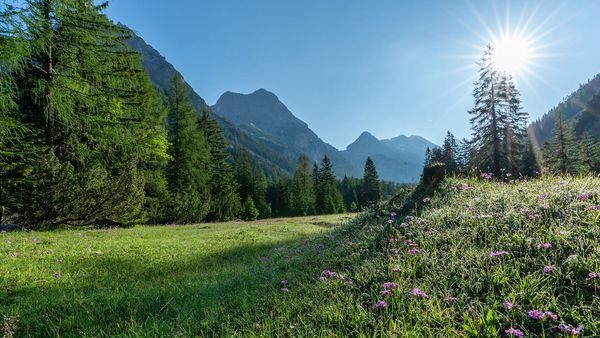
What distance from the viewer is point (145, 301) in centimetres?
432

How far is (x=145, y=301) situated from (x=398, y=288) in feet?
12.5

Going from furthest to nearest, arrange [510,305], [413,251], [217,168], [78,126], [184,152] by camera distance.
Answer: [217,168], [184,152], [78,126], [413,251], [510,305]

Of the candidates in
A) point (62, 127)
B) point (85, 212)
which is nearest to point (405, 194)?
point (85, 212)

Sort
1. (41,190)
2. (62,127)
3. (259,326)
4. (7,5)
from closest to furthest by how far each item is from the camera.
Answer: (259,326)
(7,5)
(41,190)
(62,127)

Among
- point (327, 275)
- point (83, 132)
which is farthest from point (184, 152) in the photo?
point (327, 275)

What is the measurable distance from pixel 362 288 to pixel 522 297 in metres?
1.62

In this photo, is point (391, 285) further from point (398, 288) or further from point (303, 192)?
point (303, 192)

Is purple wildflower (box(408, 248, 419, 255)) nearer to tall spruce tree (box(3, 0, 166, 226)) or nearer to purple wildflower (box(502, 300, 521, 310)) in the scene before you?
purple wildflower (box(502, 300, 521, 310))

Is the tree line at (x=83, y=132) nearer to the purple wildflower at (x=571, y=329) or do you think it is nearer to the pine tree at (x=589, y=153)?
the purple wildflower at (x=571, y=329)

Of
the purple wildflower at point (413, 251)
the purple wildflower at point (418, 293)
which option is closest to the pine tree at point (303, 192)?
the purple wildflower at point (413, 251)

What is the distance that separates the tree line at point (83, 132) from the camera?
8633 millimetres

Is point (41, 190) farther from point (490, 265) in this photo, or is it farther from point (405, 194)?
point (490, 265)

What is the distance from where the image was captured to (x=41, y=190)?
13.8 metres

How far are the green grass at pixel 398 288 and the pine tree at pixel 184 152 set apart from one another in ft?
92.8
